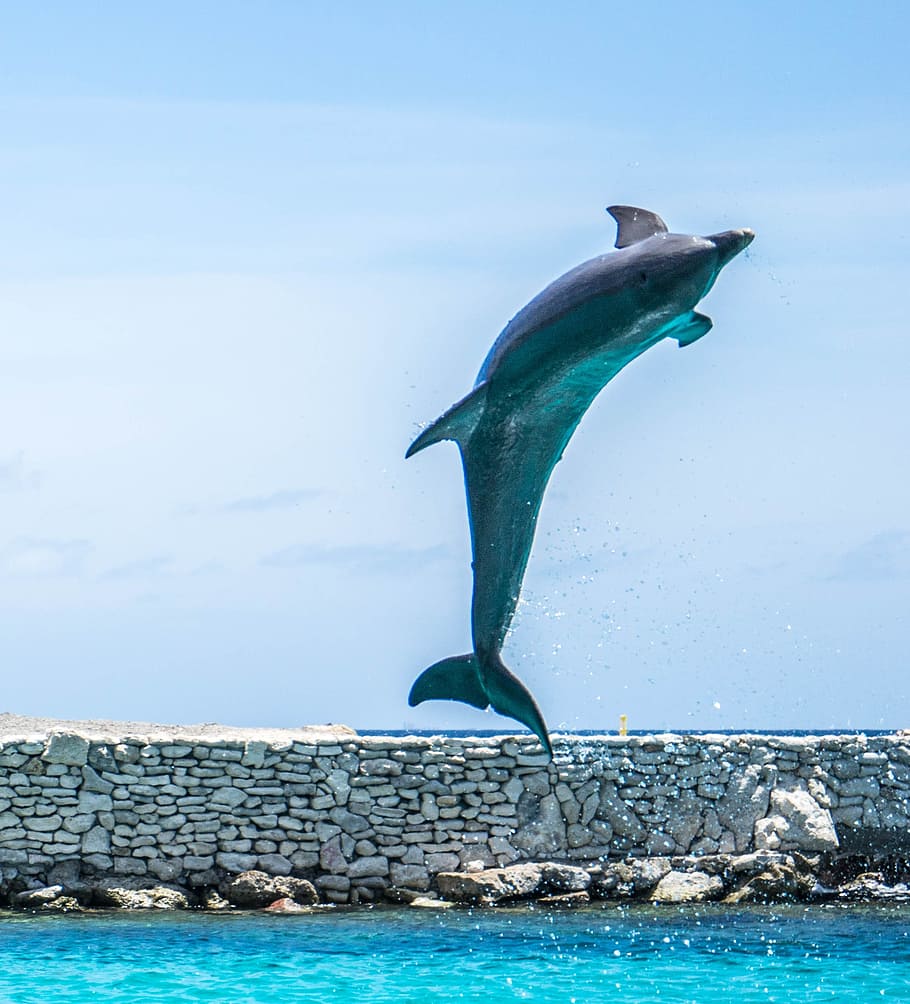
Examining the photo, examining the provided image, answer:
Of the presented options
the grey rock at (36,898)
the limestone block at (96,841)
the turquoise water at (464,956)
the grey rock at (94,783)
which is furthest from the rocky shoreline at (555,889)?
the grey rock at (94,783)

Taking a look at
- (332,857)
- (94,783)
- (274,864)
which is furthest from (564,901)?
(94,783)

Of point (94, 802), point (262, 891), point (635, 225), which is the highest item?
point (635, 225)

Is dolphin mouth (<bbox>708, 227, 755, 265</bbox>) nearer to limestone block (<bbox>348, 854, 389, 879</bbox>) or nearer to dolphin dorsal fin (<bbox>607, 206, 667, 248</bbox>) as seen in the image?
dolphin dorsal fin (<bbox>607, 206, 667, 248</bbox>)

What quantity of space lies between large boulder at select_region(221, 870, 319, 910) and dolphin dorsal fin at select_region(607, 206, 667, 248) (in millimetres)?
10035

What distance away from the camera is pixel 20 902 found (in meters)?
14.7

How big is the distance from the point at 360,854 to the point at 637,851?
2.82m

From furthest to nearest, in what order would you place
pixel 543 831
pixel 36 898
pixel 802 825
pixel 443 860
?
pixel 802 825 → pixel 543 831 → pixel 443 860 → pixel 36 898

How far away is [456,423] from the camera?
660cm

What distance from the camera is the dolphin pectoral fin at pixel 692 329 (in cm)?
631

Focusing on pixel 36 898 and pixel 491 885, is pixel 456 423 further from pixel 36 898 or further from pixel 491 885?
pixel 36 898

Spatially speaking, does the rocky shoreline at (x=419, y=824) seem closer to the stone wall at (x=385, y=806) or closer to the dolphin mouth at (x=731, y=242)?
the stone wall at (x=385, y=806)

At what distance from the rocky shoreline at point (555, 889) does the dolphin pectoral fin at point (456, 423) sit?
9.17 metres

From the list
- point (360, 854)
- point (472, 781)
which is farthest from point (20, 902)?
point (472, 781)

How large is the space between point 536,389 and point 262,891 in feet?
31.8
